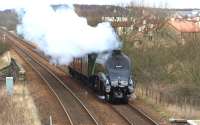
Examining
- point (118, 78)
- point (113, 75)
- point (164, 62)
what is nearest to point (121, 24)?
point (164, 62)

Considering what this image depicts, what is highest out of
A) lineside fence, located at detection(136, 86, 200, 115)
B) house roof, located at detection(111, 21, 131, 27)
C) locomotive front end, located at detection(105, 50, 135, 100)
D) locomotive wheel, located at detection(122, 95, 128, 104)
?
house roof, located at detection(111, 21, 131, 27)

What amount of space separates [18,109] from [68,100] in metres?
4.19

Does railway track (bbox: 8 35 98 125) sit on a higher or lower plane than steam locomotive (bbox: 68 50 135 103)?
lower

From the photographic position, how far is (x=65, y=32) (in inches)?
1357

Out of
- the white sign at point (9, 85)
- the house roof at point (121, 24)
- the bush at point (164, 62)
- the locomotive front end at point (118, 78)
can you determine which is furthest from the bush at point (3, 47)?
the locomotive front end at point (118, 78)

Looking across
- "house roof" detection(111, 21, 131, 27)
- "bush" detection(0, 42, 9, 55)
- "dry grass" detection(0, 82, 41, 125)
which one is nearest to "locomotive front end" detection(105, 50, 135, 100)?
"dry grass" detection(0, 82, 41, 125)

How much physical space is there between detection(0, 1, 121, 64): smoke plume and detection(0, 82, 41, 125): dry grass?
156 inches

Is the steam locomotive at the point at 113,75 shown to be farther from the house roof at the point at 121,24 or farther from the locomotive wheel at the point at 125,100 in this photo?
the house roof at the point at 121,24

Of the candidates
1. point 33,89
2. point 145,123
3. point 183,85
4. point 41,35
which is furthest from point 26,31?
point 145,123

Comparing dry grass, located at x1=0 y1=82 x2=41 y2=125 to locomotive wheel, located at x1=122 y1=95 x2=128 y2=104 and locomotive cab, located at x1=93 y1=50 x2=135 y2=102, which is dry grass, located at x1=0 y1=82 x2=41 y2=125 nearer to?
locomotive cab, located at x1=93 y1=50 x2=135 y2=102

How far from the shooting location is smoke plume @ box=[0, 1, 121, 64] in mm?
31766

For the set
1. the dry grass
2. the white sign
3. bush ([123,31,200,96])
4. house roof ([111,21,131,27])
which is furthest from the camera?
house roof ([111,21,131,27])

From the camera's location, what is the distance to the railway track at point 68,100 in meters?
24.9

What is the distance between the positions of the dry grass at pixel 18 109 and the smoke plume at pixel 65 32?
3967 millimetres
